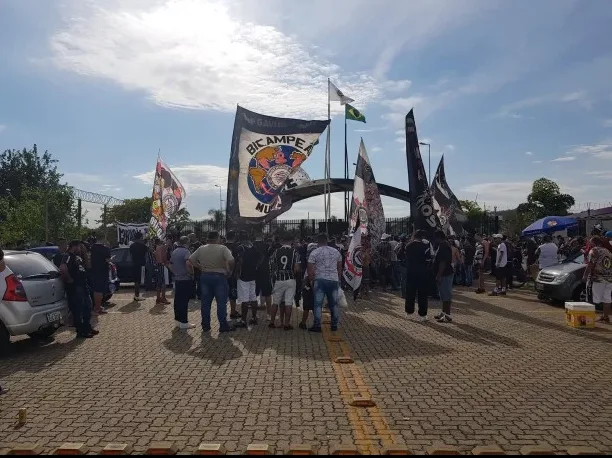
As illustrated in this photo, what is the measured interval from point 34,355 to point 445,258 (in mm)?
7499

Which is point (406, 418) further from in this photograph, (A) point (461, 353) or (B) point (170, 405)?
(A) point (461, 353)

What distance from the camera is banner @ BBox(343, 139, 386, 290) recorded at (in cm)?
1305

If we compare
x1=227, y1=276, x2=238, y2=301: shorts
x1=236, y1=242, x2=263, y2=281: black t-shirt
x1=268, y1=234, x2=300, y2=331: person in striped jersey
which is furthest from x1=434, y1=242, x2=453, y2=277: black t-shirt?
x1=227, y1=276, x2=238, y2=301: shorts

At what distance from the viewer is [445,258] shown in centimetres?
1128

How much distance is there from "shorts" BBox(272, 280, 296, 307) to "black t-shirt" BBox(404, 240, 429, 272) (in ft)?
8.04

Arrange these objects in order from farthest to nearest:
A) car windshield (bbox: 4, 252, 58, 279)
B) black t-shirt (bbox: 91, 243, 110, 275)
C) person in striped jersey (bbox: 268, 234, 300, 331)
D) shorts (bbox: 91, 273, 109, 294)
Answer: shorts (bbox: 91, 273, 109, 294) → black t-shirt (bbox: 91, 243, 110, 275) → person in striped jersey (bbox: 268, 234, 300, 331) → car windshield (bbox: 4, 252, 58, 279)

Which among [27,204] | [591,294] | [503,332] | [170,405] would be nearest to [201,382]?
[170,405]

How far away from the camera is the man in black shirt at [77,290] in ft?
32.5

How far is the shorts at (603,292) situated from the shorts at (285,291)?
6.07m

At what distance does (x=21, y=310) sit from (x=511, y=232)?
44971 millimetres

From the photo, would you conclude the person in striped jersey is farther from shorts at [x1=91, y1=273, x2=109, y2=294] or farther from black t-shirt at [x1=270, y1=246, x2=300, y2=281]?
shorts at [x1=91, y1=273, x2=109, y2=294]

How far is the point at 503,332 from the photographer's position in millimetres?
10172

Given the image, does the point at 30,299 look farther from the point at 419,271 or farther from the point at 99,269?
the point at 419,271

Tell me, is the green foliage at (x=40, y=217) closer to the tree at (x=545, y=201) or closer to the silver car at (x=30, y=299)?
the silver car at (x=30, y=299)
